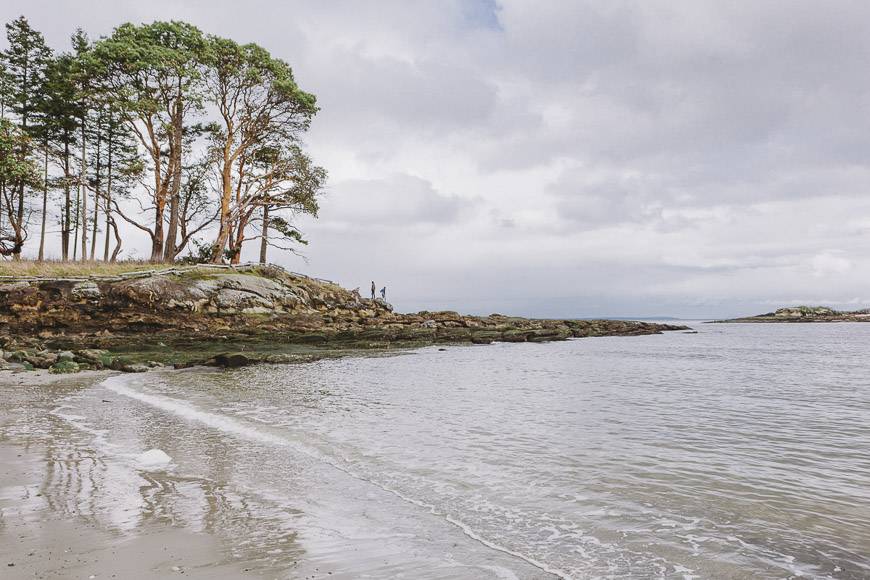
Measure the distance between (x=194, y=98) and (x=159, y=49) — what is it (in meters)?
3.38

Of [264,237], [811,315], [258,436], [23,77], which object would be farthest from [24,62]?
[811,315]

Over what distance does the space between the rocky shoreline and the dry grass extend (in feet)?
4.50

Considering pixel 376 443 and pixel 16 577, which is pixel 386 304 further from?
pixel 16 577

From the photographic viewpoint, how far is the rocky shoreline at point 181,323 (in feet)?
72.8

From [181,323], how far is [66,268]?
8.69 metres

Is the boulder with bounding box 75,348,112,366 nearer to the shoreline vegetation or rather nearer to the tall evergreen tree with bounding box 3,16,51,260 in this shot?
the tall evergreen tree with bounding box 3,16,51,260

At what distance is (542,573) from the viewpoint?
4.07 m

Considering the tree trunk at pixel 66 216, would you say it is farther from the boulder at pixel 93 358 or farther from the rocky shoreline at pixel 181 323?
the boulder at pixel 93 358

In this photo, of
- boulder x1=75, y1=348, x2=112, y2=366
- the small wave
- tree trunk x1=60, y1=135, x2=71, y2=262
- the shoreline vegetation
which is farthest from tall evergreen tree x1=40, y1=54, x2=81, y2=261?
the shoreline vegetation

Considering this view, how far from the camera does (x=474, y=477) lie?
6.70 m

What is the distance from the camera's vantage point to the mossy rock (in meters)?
17.4

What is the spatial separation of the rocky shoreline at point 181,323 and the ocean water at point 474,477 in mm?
8322

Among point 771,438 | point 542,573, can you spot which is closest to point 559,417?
point 771,438

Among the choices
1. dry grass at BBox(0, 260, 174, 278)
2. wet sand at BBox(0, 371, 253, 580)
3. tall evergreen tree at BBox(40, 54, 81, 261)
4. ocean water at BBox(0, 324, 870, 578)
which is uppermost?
tall evergreen tree at BBox(40, 54, 81, 261)
